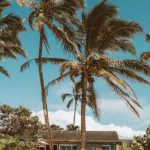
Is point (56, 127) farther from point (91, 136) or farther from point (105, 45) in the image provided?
point (105, 45)

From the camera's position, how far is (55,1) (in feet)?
61.9

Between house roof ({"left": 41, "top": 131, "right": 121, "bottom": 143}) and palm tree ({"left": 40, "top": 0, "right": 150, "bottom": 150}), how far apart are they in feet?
45.1

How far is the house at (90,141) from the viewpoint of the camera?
31.6 m

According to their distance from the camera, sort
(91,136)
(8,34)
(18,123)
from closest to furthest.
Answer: (8,34)
(91,136)
(18,123)

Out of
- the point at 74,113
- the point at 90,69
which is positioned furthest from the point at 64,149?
the point at 90,69

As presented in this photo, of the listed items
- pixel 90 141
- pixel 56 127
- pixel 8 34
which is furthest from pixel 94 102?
pixel 56 127

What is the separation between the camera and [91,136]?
33.2 metres

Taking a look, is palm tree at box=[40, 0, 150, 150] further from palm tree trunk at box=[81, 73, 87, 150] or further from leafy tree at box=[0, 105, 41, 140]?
leafy tree at box=[0, 105, 41, 140]

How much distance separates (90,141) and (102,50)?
1507 cm

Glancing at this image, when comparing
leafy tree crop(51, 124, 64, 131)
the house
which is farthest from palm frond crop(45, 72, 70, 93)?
leafy tree crop(51, 124, 64, 131)

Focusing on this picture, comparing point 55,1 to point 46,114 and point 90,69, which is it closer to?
point 90,69

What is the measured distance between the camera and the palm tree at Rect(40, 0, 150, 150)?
57.4 ft

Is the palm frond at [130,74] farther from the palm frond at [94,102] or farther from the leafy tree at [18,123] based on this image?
the leafy tree at [18,123]

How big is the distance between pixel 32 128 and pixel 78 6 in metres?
17.8
